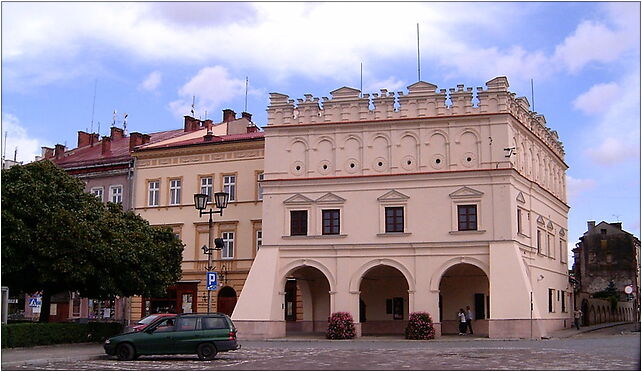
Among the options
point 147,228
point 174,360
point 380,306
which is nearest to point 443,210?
point 380,306

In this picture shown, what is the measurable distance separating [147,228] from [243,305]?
8.78 metres

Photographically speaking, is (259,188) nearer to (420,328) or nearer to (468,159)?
(468,159)

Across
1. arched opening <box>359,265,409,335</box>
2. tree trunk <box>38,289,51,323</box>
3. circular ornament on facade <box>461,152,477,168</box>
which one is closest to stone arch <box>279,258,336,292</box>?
arched opening <box>359,265,409,335</box>

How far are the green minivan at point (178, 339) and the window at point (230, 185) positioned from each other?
21.2 meters

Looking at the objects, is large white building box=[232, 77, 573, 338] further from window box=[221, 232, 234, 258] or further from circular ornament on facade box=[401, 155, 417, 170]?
window box=[221, 232, 234, 258]

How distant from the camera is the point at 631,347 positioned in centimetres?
3094

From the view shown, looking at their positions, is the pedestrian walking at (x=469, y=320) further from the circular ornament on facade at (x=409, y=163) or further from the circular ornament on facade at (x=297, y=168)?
the circular ornament on facade at (x=297, y=168)

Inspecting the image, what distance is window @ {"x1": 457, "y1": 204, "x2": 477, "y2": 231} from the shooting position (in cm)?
3994

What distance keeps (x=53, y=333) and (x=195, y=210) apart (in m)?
19.0

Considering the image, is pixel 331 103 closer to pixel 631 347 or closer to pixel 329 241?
pixel 329 241

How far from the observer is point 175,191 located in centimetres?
4938

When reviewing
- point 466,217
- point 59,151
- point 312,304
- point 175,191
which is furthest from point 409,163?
point 59,151

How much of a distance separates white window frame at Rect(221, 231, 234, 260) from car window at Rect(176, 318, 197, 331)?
20.5 metres

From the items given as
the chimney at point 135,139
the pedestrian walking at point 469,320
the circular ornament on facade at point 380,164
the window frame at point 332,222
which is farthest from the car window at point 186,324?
the chimney at point 135,139
